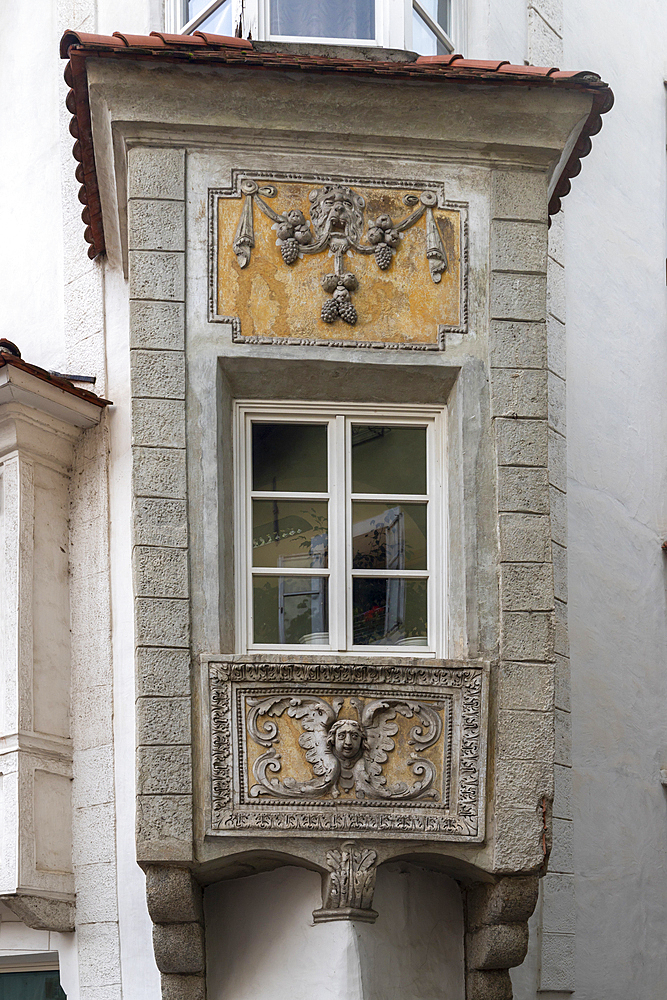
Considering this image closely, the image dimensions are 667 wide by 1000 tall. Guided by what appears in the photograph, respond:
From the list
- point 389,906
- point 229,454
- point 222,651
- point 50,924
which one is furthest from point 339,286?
point 50,924

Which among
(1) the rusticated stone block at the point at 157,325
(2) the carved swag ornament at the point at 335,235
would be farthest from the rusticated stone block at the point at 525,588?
(1) the rusticated stone block at the point at 157,325

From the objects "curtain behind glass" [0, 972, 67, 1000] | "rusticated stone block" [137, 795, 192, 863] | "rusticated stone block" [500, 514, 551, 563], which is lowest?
"curtain behind glass" [0, 972, 67, 1000]

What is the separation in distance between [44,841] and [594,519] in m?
4.46

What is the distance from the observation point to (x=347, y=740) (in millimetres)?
7680

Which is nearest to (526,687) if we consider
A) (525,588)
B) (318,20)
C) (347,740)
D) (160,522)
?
(525,588)

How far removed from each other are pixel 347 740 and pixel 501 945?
1692mm

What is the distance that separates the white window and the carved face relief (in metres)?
Result: 1.02

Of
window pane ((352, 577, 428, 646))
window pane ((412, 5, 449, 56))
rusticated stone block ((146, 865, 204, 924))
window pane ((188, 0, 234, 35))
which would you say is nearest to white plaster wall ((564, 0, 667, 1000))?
window pane ((412, 5, 449, 56))

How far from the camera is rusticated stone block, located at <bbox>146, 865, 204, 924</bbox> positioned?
771 centimetres

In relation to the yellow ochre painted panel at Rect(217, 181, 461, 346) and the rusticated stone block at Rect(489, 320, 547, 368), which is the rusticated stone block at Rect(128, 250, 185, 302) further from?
the rusticated stone block at Rect(489, 320, 547, 368)

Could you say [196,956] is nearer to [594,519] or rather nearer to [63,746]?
[63,746]

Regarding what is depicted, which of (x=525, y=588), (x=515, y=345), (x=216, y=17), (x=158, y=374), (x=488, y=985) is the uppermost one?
(x=216, y=17)

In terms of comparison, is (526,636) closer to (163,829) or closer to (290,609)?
(290,609)

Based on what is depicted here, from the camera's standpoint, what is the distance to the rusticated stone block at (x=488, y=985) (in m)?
8.44
